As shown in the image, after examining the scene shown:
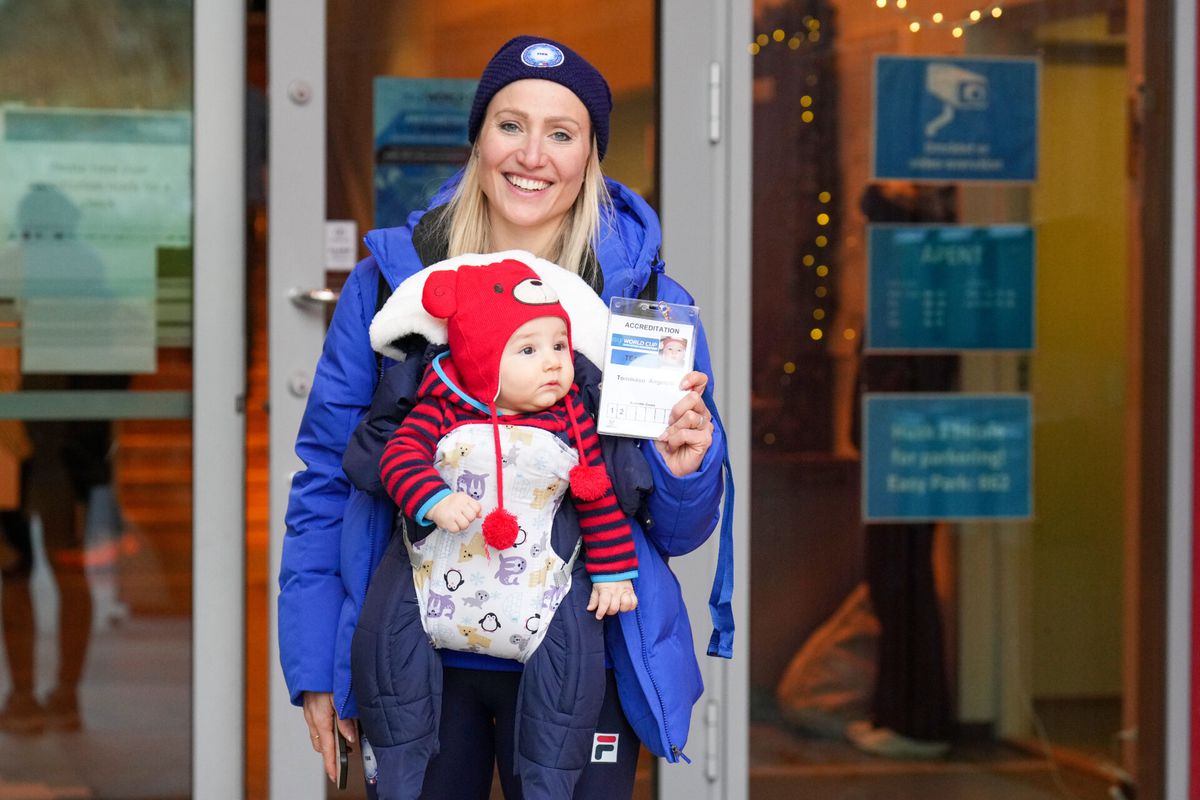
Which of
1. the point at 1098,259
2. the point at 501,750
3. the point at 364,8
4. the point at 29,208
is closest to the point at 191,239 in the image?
the point at 29,208

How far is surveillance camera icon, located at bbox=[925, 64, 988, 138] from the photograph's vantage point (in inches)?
142

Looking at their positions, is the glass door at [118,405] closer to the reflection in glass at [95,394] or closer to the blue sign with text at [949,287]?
the reflection in glass at [95,394]

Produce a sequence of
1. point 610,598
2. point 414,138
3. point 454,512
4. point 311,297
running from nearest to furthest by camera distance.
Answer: point 454,512 < point 610,598 < point 311,297 < point 414,138

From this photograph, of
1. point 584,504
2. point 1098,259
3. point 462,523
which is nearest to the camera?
point 462,523

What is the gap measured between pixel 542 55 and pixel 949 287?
77.3 inches

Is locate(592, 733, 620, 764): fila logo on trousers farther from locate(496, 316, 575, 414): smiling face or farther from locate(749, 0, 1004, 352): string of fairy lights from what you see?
locate(749, 0, 1004, 352): string of fairy lights

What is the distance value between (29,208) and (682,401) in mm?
2282

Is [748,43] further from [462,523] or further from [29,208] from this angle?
[462,523]

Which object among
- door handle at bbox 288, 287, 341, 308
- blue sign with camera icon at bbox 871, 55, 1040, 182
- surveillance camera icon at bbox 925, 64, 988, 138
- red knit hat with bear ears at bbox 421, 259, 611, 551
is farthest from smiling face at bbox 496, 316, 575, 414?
surveillance camera icon at bbox 925, 64, 988, 138

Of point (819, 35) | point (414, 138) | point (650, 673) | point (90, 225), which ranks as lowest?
point (650, 673)

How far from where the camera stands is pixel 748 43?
3520mm

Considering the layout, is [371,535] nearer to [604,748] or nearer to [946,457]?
[604,748]

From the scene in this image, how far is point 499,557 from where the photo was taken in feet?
5.82

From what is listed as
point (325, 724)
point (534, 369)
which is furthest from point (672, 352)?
point (325, 724)
